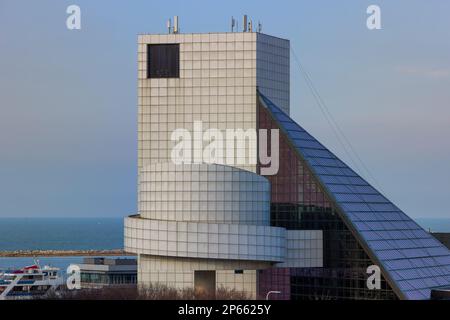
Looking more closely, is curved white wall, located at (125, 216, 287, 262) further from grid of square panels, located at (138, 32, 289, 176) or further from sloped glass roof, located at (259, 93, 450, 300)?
grid of square panels, located at (138, 32, 289, 176)

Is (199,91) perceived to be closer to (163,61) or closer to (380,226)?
(163,61)

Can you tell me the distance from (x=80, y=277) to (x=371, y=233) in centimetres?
9492

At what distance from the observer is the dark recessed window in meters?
114

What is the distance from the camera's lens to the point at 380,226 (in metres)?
108

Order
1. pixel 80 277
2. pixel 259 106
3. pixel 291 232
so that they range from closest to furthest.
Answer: pixel 291 232 → pixel 259 106 → pixel 80 277

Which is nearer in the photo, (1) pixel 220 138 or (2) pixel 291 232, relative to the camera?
(2) pixel 291 232

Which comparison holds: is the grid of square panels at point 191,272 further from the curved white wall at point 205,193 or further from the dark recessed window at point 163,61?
the dark recessed window at point 163,61

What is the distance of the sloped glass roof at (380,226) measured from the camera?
10269cm

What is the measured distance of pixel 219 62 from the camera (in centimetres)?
11281

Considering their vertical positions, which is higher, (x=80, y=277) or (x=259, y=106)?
(x=259, y=106)

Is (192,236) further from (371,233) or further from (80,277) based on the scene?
(80,277)

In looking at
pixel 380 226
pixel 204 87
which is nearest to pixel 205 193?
pixel 204 87

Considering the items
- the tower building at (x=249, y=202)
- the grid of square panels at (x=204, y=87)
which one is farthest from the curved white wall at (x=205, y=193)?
the grid of square panels at (x=204, y=87)
